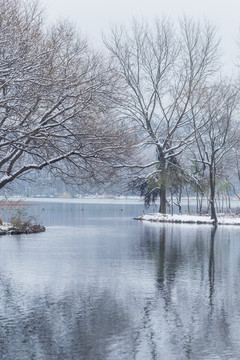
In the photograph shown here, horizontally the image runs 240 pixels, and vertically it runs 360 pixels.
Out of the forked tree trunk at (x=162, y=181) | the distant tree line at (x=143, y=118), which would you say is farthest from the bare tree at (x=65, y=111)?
the forked tree trunk at (x=162, y=181)

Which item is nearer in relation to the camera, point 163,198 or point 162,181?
point 162,181

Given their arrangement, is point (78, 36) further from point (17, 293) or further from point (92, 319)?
point (92, 319)

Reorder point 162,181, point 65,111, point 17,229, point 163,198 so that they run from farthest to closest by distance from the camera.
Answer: point 163,198
point 162,181
point 17,229
point 65,111

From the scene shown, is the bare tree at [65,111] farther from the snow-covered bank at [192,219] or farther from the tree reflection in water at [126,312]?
the snow-covered bank at [192,219]

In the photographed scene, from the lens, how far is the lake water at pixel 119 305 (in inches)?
342

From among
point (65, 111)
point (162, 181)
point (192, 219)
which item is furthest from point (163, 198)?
point (65, 111)

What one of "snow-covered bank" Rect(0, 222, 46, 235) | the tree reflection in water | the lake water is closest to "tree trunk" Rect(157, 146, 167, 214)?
"snow-covered bank" Rect(0, 222, 46, 235)

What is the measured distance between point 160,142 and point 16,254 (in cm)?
3878

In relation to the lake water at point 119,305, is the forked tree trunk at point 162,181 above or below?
above

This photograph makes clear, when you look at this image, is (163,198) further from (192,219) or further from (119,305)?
(119,305)

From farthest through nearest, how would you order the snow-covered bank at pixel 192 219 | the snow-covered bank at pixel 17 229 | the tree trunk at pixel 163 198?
1. the tree trunk at pixel 163 198
2. the snow-covered bank at pixel 192 219
3. the snow-covered bank at pixel 17 229

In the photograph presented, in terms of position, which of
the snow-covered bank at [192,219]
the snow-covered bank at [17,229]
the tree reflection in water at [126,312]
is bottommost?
the tree reflection in water at [126,312]

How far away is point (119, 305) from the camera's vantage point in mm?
12047

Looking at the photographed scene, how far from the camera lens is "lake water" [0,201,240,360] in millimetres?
8688
